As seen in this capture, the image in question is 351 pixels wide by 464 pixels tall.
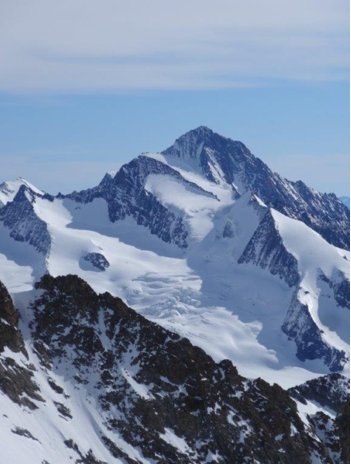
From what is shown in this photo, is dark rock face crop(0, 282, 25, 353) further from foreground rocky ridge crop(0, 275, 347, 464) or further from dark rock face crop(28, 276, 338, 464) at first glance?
dark rock face crop(28, 276, 338, 464)

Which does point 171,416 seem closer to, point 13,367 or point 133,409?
point 133,409

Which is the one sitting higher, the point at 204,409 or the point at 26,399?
the point at 204,409

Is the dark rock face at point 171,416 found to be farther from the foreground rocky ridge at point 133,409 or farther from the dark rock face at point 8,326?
A: the dark rock face at point 8,326

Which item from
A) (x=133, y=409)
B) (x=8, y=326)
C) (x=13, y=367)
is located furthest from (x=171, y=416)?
(x=8, y=326)

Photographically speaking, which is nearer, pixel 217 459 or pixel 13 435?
pixel 13 435

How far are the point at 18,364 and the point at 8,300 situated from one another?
14727 mm

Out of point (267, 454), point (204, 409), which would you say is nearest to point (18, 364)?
point (204, 409)

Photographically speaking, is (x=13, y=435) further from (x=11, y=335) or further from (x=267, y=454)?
(x=267, y=454)

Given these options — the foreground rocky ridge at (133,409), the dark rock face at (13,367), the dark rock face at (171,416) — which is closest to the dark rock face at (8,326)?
the dark rock face at (13,367)

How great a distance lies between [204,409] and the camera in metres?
194

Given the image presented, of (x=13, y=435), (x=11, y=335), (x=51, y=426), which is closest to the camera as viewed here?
(x=13, y=435)

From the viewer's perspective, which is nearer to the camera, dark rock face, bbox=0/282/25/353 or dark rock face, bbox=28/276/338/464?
dark rock face, bbox=0/282/25/353

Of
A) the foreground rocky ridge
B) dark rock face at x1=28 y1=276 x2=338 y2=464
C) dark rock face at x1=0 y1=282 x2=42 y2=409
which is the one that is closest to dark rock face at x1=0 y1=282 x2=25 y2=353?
dark rock face at x1=0 y1=282 x2=42 y2=409

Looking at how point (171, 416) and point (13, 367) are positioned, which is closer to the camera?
point (13, 367)
